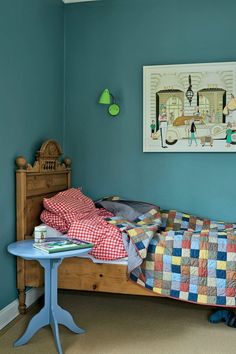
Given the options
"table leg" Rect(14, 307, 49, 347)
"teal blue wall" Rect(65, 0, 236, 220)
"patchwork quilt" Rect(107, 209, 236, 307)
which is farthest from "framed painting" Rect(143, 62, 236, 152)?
"table leg" Rect(14, 307, 49, 347)

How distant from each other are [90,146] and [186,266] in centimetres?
158

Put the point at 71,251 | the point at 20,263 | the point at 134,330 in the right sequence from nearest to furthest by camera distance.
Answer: the point at 71,251, the point at 134,330, the point at 20,263

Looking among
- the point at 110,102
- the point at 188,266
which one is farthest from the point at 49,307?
the point at 110,102

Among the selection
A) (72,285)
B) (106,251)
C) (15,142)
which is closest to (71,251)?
(106,251)

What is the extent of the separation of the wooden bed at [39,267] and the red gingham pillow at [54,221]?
0.08 meters

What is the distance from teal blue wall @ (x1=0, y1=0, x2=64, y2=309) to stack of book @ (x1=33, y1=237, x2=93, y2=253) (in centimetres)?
36

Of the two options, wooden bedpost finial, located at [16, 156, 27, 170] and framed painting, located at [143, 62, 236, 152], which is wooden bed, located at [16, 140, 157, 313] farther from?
framed painting, located at [143, 62, 236, 152]

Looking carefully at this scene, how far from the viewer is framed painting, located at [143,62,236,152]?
10.7ft

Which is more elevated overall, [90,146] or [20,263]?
[90,146]

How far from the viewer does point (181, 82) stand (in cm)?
335

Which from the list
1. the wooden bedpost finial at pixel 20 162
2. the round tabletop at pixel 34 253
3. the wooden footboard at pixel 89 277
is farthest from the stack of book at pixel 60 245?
the wooden bedpost finial at pixel 20 162

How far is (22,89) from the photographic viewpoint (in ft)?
8.93

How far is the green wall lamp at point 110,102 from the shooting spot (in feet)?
10.9

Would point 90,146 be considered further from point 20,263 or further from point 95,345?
point 95,345
